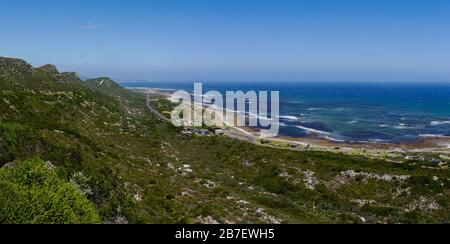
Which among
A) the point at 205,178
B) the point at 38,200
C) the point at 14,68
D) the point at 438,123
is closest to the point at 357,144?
the point at 438,123

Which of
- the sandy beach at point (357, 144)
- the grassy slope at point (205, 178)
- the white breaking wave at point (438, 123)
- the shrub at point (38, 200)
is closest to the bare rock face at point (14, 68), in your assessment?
the grassy slope at point (205, 178)

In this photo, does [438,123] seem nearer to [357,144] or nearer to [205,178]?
[357,144]

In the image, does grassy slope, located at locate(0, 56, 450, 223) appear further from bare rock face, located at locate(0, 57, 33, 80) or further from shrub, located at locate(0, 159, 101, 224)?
bare rock face, located at locate(0, 57, 33, 80)

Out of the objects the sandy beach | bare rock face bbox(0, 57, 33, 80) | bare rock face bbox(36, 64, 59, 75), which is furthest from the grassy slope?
bare rock face bbox(36, 64, 59, 75)

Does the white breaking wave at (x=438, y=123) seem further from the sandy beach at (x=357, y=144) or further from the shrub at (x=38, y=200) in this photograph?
the shrub at (x=38, y=200)
